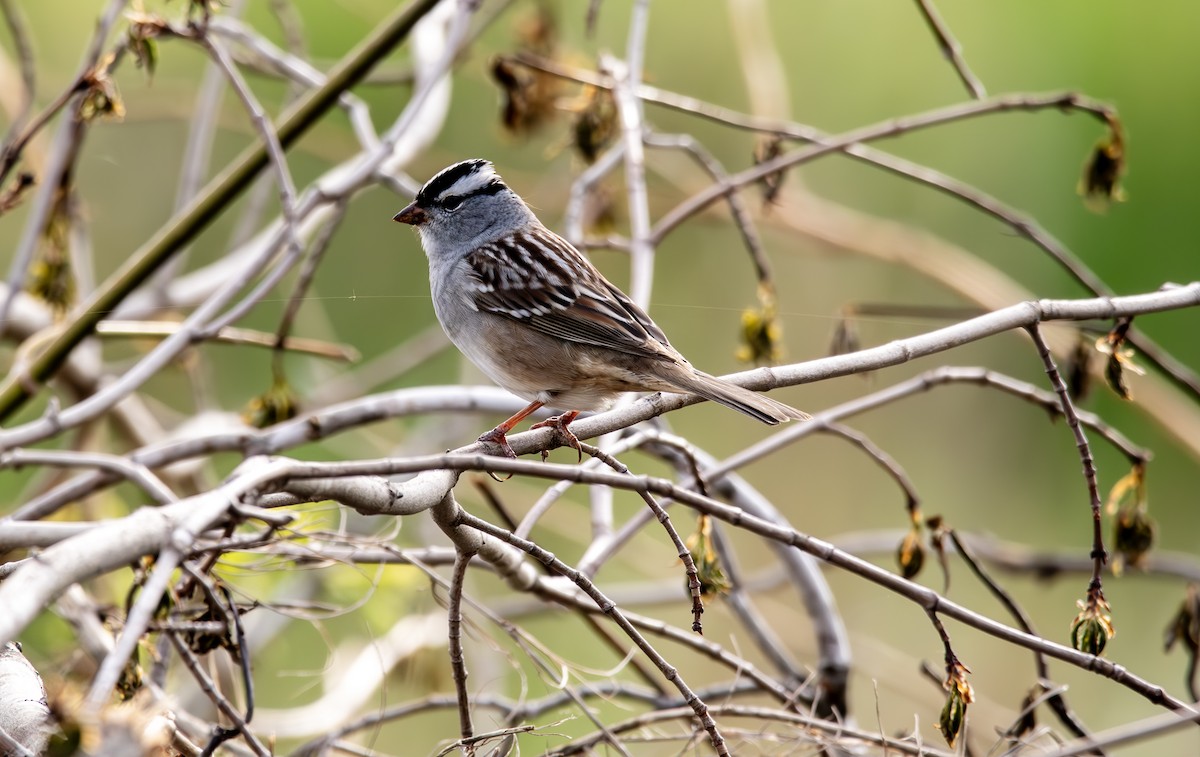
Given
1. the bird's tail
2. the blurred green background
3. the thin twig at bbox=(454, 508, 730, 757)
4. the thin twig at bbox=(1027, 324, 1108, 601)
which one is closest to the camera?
the thin twig at bbox=(454, 508, 730, 757)

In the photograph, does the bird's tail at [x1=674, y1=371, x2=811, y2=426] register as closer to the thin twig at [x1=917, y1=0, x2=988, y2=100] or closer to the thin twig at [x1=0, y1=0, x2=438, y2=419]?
the thin twig at [x1=917, y1=0, x2=988, y2=100]

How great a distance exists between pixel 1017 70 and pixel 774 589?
288 cm

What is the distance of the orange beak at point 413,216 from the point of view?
307cm

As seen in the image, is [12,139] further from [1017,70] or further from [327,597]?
[1017,70]

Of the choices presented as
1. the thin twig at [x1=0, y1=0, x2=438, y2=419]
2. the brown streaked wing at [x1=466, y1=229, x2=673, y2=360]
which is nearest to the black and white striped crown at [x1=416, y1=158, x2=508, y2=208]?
the brown streaked wing at [x1=466, y1=229, x2=673, y2=360]

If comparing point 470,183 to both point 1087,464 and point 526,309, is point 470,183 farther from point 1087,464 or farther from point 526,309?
point 1087,464

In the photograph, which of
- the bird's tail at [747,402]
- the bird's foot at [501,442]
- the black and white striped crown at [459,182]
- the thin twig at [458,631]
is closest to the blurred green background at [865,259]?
the black and white striped crown at [459,182]

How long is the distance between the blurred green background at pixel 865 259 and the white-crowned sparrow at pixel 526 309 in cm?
142

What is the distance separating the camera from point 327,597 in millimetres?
3844

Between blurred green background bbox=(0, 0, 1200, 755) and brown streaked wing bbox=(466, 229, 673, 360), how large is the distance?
Answer: 1.50m

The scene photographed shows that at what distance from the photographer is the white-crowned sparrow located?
104 inches

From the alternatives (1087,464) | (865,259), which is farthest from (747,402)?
(865,259)

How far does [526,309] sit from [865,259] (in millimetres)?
2138

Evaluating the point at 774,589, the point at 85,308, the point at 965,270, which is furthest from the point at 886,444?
the point at 85,308
